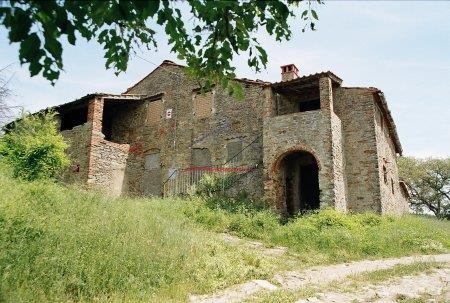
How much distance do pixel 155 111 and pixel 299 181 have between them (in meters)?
8.65

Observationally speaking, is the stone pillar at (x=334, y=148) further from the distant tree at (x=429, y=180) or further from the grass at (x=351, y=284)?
the distant tree at (x=429, y=180)

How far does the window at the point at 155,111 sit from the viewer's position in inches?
814

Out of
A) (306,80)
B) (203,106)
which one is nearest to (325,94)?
(306,80)

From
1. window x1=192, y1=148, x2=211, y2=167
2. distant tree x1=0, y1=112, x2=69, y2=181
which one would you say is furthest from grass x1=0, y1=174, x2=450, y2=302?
window x1=192, y1=148, x2=211, y2=167

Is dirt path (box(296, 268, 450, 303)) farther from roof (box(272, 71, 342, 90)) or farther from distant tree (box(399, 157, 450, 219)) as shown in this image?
distant tree (box(399, 157, 450, 219))

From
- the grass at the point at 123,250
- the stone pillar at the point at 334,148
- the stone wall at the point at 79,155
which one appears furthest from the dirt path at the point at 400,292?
the stone wall at the point at 79,155

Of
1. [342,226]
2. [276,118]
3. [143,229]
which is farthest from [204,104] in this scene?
[143,229]

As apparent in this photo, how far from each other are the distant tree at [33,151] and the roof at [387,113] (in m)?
12.9

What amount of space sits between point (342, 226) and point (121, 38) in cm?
1065

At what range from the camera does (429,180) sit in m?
37.2

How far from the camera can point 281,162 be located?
16.3 meters

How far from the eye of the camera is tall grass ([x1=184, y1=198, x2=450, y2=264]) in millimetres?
11141

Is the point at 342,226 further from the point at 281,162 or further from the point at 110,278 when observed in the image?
the point at 110,278

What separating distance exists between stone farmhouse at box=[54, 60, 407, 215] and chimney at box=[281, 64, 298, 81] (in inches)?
2.1
